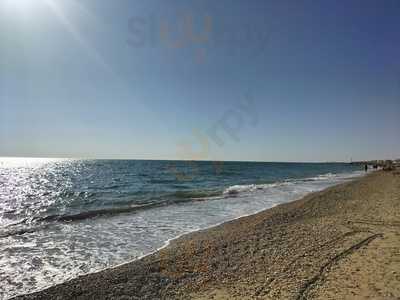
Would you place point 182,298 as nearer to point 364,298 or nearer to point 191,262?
point 191,262

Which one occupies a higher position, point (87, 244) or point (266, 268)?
point (266, 268)

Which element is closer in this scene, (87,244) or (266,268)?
(266,268)

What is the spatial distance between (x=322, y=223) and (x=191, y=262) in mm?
6469

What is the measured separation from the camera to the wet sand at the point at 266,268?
5730mm

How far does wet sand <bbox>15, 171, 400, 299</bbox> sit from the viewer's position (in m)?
5.73

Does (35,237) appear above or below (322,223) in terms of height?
below

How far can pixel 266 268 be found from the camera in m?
6.93

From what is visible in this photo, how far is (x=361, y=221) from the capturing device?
1124 cm

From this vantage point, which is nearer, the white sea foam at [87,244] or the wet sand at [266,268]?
the wet sand at [266,268]

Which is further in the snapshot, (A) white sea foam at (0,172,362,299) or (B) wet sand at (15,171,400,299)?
(A) white sea foam at (0,172,362,299)

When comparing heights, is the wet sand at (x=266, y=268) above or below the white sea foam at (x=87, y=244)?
above

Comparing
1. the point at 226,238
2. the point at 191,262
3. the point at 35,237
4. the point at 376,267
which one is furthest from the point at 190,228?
the point at 376,267

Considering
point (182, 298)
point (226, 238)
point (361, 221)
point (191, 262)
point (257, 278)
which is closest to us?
point (182, 298)

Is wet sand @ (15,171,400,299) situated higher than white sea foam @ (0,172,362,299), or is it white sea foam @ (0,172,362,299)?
wet sand @ (15,171,400,299)
